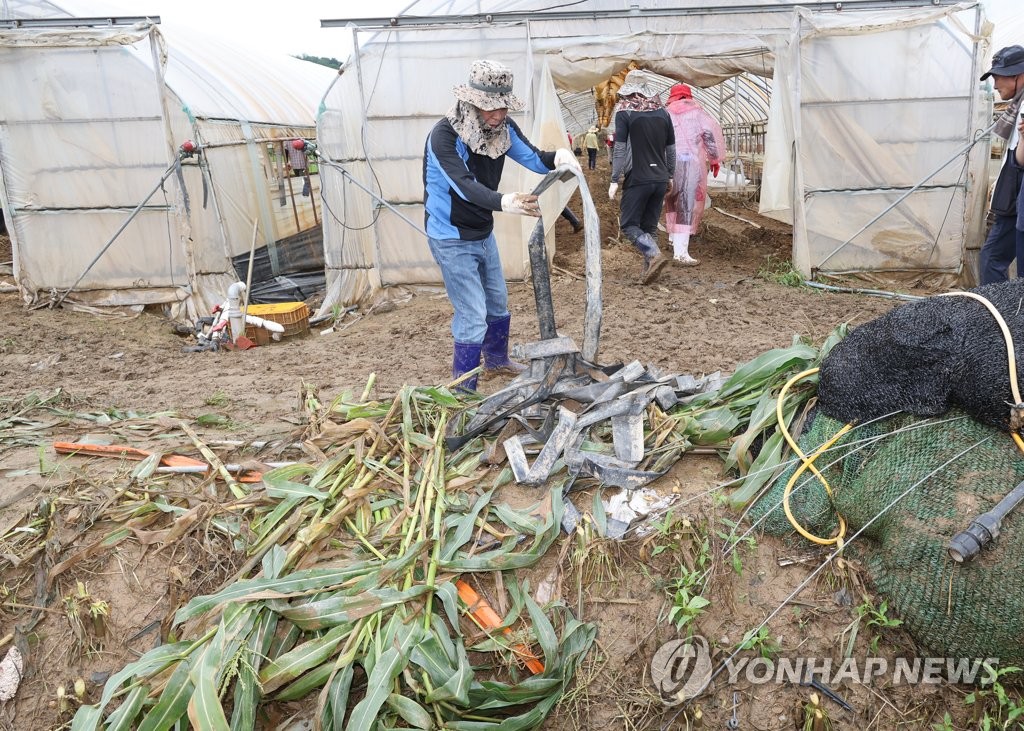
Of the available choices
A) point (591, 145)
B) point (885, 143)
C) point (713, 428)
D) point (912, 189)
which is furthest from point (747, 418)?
point (591, 145)

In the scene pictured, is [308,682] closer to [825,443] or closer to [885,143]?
[825,443]

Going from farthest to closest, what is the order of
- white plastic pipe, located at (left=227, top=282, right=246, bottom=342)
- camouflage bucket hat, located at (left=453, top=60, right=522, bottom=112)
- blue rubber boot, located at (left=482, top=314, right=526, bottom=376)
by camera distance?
white plastic pipe, located at (left=227, top=282, right=246, bottom=342), blue rubber boot, located at (left=482, top=314, right=526, bottom=376), camouflage bucket hat, located at (left=453, top=60, right=522, bottom=112)

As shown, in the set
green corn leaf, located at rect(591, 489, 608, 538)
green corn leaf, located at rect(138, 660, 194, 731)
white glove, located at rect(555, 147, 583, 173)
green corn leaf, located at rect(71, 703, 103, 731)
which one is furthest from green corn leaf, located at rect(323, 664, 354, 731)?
white glove, located at rect(555, 147, 583, 173)

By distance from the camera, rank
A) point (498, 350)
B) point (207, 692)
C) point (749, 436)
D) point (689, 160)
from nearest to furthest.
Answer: point (207, 692)
point (749, 436)
point (498, 350)
point (689, 160)

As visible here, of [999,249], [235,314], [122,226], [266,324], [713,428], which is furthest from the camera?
[122,226]

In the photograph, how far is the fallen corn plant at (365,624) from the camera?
212cm

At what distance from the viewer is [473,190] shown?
11.9ft

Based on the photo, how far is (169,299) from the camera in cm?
805

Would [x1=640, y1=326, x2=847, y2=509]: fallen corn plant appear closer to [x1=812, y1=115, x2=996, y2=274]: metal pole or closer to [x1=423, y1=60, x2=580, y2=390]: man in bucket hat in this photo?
[x1=423, y1=60, x2=580, y2=390]: man in bucket hat

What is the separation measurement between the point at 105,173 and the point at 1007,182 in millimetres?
8415

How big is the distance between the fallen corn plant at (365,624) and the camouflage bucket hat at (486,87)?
6.23 ft

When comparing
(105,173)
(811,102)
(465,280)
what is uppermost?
(811,102)

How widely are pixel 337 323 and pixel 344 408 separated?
481 centimetres

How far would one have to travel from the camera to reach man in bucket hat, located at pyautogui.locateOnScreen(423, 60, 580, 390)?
143 inches
